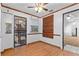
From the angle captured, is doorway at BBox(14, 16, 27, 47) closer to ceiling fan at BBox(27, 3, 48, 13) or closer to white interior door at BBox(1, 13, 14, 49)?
white interior door at BBox(1, 13, 14, 49)

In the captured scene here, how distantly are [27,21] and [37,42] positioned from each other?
1.62 feet

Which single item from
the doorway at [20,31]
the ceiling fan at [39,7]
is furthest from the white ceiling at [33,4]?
the doorway at [20,31]

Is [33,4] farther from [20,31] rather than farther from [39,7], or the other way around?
[20,31]

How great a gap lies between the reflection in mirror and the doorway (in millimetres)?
863

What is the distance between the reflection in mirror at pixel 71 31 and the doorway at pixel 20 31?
863mm

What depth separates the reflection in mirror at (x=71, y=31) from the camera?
2.15 metres

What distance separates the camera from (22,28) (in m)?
2.23

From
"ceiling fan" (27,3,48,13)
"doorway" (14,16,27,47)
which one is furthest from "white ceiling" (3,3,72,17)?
"doorway" (14,16,27,47)

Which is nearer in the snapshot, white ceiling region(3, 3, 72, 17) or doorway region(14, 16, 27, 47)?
white ceiling region(3, 3, 72, 17)

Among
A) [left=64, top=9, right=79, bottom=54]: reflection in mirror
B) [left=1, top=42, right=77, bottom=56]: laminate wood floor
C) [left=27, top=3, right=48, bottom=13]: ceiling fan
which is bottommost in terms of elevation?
[left=1, top=42, right=77, bottom=56]: laminate wood floor

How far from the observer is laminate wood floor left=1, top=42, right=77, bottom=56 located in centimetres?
211

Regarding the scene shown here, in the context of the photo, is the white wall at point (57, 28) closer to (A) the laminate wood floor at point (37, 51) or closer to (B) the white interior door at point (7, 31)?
(A) the laminate wood floor at point (37, 51)

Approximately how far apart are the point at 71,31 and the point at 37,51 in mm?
795

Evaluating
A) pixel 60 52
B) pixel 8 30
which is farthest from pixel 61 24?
pixel 8 30
